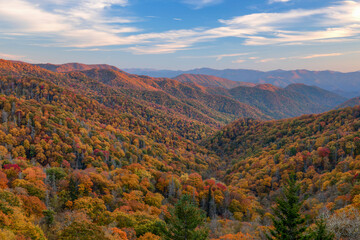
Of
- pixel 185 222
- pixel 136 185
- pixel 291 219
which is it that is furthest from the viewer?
pixel 136 185

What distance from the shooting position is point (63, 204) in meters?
57.1

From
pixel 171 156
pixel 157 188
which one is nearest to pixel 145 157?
pixel 171 156

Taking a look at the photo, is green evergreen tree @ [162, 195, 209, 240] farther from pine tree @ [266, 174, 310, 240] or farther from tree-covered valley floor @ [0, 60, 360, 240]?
pine tree @ [266, 174, 310, 240]

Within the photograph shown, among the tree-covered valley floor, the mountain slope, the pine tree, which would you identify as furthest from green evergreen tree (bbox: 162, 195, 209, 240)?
the mountain slope

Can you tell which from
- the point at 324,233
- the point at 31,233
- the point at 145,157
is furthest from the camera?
the point at 145,157

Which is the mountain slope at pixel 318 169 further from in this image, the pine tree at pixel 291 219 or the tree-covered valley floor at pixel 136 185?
the pine tree at pixel 291 219

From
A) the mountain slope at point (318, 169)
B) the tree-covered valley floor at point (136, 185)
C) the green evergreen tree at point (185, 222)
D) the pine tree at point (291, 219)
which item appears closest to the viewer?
the pine tree at point (291, 219)

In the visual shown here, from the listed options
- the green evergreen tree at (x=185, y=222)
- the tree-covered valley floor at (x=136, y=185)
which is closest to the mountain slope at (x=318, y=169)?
the tree-covered valley floor at (x=136, y=185)

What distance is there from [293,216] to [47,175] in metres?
71.0

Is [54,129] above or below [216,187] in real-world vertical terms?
above

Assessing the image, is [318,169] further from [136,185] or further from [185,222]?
[185,222]

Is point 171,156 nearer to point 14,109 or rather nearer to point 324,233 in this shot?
point 14,109

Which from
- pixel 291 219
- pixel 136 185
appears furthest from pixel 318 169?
pixel 291 219

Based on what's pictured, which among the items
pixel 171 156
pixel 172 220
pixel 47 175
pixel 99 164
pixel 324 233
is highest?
pixel 324 233
